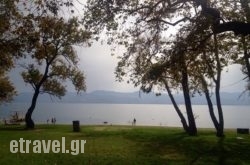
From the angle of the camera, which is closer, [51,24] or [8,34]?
[51,24]

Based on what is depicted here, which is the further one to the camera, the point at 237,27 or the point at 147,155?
the point at 147,155

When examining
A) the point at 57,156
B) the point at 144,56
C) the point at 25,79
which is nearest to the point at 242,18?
the point at 144,56

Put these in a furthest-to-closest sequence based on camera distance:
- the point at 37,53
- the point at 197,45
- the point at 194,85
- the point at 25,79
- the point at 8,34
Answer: the point at 25,79 → the point at 194,85 → the point at 8,34 → the point at 37,53 → the point at 197,45

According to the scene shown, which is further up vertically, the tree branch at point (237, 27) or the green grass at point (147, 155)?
the tree branch at point (237, 27)

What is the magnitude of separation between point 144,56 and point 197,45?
844 cm

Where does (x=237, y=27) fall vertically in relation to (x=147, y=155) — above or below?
above

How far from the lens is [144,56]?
3002cm

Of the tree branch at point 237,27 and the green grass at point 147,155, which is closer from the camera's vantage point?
the tree branch at point 237,27

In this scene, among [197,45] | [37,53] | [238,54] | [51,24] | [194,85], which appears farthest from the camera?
[194,85]

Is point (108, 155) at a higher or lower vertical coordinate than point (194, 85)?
lower

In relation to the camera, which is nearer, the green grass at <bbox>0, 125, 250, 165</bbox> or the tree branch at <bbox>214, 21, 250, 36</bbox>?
the tree branch at <bbox>214, 21, 250, 36</bbox>

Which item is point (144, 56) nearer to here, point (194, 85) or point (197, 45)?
point (197, 45)

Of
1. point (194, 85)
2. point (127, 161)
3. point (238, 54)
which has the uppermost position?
point (238, 54)

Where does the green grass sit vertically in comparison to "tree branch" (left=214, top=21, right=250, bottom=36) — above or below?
below
